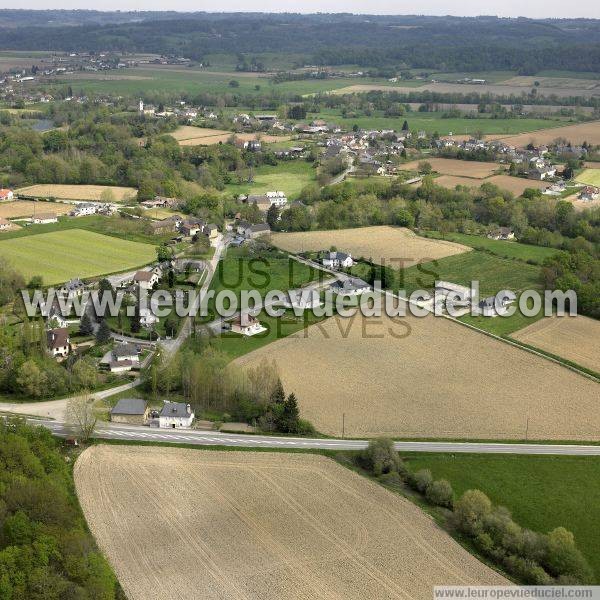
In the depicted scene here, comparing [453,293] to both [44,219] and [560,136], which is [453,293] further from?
[560,136]

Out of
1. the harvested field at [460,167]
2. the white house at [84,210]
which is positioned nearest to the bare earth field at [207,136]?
the harvested field at [460,167]

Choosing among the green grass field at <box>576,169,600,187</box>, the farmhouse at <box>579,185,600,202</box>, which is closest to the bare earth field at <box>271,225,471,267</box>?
the farmhouse at <box>579,185,600,202</box>

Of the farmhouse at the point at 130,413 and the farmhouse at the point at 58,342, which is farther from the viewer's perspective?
the farmhouse at the point at 58,342

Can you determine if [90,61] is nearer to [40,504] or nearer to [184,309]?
[184,309]

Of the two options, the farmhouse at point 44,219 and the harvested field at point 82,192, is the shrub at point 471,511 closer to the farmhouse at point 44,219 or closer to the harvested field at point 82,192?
the farmhouse at point 44,219

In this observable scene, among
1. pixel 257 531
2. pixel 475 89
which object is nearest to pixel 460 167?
pixel 257 531
